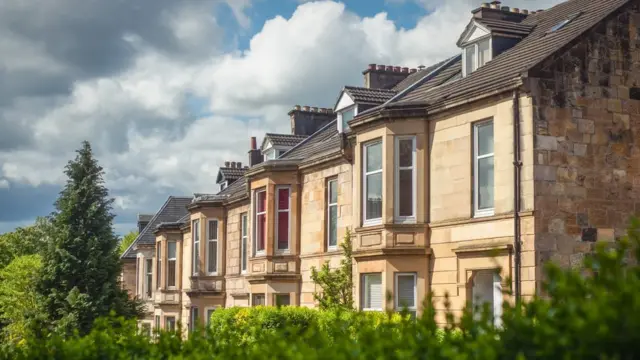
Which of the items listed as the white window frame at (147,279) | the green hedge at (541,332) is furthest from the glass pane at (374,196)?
the white window frame at (147,279)

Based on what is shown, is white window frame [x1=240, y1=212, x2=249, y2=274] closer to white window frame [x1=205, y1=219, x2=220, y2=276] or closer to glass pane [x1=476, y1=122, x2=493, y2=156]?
white window frame [x1=205, y1=219, x2=220, y2=276]

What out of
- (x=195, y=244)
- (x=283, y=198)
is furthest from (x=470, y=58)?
(x=195, y=244)

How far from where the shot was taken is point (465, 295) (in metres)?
21.2

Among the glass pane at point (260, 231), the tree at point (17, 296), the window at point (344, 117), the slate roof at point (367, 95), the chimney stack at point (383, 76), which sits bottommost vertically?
the tree at point (17, 296)

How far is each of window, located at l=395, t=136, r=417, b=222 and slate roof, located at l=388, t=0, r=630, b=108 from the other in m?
1.05

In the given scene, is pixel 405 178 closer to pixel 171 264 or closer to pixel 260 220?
pixel 260 220

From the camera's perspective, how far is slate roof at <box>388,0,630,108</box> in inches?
811

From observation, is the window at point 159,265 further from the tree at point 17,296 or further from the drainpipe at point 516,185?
the drainpipe at point 516,185

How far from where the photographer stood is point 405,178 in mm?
23297

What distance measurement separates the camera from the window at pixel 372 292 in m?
24.1

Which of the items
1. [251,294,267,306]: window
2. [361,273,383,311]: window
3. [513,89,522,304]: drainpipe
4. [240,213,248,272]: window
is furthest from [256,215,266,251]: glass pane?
[513,89,522,304]: drainpipe

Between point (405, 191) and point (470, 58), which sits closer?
point (405, 191)

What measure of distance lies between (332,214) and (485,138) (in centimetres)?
938

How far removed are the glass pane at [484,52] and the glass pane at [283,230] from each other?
1031cm
